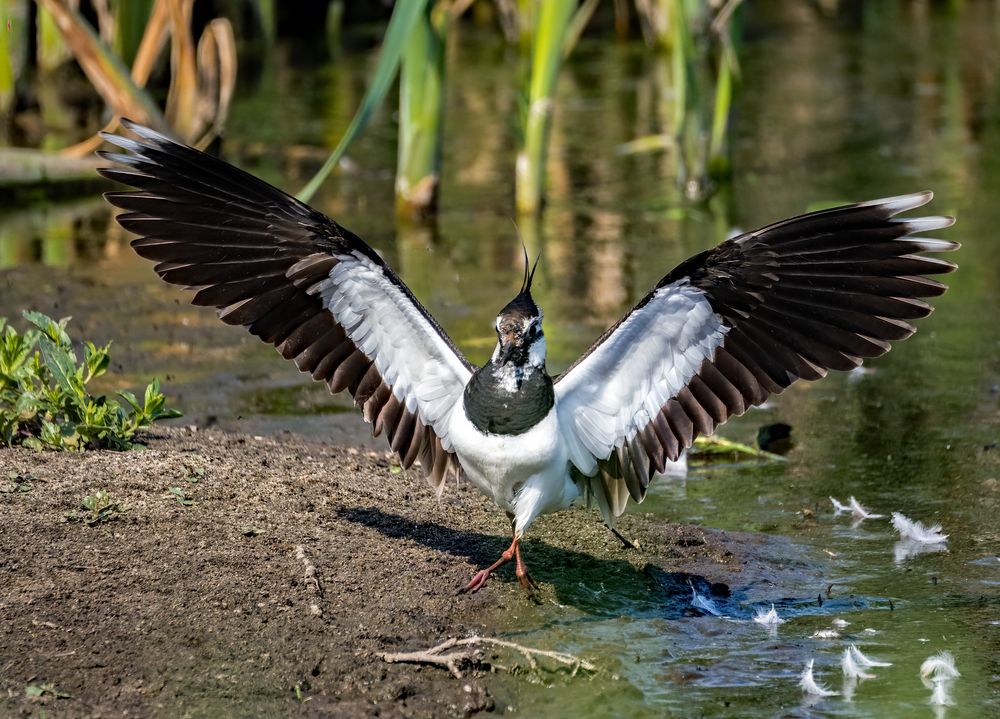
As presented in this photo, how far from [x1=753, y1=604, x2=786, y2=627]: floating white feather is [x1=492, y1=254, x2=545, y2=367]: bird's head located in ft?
3.26

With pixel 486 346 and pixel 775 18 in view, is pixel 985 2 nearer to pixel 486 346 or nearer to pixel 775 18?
pixel 775 18

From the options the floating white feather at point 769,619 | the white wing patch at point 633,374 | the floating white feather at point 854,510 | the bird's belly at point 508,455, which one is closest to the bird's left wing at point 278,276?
the bird's belly at point 508,455

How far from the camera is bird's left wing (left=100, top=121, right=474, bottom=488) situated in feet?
15.0

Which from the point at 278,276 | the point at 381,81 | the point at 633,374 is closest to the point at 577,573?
the point at 633,374

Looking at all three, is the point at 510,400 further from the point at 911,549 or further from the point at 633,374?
the point at 911,549

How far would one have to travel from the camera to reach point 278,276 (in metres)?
4.64

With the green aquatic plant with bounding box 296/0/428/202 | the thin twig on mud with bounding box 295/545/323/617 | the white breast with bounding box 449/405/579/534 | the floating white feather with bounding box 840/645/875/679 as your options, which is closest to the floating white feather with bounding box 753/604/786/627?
the floating white feather with bounding box 840/645/875/679

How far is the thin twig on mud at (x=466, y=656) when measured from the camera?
3.92m

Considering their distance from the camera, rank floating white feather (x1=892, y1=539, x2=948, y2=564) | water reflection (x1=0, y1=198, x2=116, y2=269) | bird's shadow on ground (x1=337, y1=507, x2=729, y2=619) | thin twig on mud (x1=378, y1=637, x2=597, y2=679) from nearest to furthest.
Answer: thin twig on mud (x1=378, y1=637, x2=597, y2=679) → bird's shadow on ground (x1=337, y1=507, x2=729, y2=619) → floating white feather (x1=892, y1=539, x2=948, y2=564) → water reflection (x1=0, y1=198, x2=116, y2=269)

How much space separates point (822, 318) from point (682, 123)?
179 inches

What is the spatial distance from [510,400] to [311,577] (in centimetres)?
79

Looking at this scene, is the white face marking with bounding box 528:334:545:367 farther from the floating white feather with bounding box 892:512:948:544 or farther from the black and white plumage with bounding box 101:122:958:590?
the floating white feather with bounding box 892:512:948:544

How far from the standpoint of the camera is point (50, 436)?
496 cm

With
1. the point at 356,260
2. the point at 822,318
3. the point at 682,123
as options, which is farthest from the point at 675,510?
the point at 682,123
